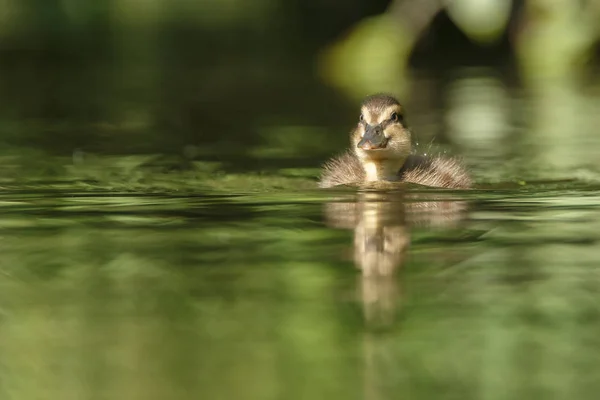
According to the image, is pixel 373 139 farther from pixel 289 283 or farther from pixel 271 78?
pixel 271 78

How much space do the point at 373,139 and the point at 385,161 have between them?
0.21m

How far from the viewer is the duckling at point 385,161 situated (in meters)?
8.86

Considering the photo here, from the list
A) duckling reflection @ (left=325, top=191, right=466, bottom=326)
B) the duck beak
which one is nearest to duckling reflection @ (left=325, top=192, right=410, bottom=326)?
duckling reflection @ (left=325, top=191, right=466, bottom=326)

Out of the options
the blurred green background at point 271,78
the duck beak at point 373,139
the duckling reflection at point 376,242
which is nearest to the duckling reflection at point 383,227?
the duckling reflection at point 376,242

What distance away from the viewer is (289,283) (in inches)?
205

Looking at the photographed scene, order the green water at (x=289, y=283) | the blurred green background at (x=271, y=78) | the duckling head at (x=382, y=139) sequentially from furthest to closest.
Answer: the blurred green background at (x=271, y=78), the duckling head at (x=382, y=139), the green water at (x=289, y=283)

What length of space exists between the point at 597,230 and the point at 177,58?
528 inches

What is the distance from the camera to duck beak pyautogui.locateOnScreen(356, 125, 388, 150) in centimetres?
881

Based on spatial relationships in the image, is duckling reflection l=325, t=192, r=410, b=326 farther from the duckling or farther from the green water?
the duckling

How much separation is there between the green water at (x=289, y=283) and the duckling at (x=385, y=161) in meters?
0.32

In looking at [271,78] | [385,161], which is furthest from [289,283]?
[271,78]

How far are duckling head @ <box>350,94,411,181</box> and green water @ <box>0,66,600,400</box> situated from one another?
537 millimetres

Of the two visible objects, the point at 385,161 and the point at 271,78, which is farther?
the point at 271,78

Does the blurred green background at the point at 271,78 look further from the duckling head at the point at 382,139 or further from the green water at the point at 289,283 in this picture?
the green water at the point at 289,283
